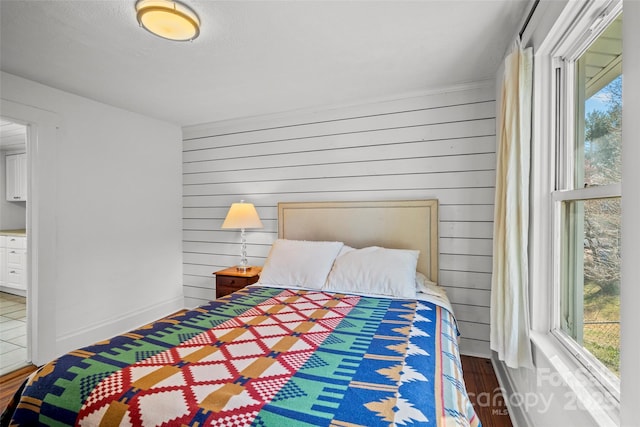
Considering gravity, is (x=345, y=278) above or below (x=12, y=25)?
below

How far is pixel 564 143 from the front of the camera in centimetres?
154

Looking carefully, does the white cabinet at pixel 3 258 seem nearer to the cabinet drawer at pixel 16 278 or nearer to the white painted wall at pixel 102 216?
the cabinet drawer at pixel 16 278

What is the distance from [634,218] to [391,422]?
0.86 m

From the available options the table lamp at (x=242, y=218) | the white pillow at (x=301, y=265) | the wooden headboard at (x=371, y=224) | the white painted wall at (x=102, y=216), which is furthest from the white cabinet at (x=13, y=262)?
the white pillow at (x=301, y=265)

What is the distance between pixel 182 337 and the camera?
157 cm

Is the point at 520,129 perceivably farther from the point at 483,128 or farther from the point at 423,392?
the point at 423,392

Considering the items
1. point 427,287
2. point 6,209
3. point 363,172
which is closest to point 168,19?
point 363,172

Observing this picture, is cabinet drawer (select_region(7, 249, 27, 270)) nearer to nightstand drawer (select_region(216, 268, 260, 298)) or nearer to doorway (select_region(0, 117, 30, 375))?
doorway (select_region(0, 117, 30, 375))

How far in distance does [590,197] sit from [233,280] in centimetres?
283

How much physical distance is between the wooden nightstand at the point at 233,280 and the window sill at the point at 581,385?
235cm

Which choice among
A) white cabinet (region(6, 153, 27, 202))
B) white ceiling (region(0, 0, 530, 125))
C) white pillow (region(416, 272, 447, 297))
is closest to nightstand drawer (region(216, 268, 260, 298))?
white pillow (region(416, 272, 447, 297))

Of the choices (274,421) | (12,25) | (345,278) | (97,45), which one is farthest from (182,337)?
(12,25)

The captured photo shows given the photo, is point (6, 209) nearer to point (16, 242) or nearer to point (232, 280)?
point (16, 242)

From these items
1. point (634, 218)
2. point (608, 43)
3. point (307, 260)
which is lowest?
point (307, 260)
